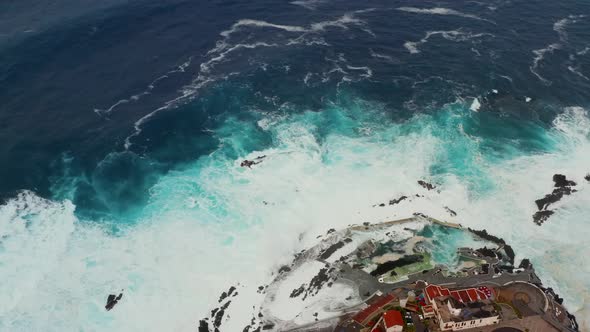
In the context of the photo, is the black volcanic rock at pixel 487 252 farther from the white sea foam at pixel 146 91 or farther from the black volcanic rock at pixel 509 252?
the white sea foam at pixel 146 91

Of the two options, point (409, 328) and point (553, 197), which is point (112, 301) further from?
point (553, 197)

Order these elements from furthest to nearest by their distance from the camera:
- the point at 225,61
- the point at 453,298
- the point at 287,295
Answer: the point at 225,61
the point at 287,295
the point at 453,298

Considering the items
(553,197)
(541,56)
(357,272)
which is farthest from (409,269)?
(541,56)

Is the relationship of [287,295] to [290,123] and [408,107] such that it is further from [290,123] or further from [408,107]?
[408,107]

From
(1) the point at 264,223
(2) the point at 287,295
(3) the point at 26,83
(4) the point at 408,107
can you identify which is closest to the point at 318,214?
(1) the point at 264,223

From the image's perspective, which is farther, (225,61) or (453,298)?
(225,61)

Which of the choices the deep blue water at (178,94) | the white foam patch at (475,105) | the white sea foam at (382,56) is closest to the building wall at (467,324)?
the deep blue water at (178,94)
